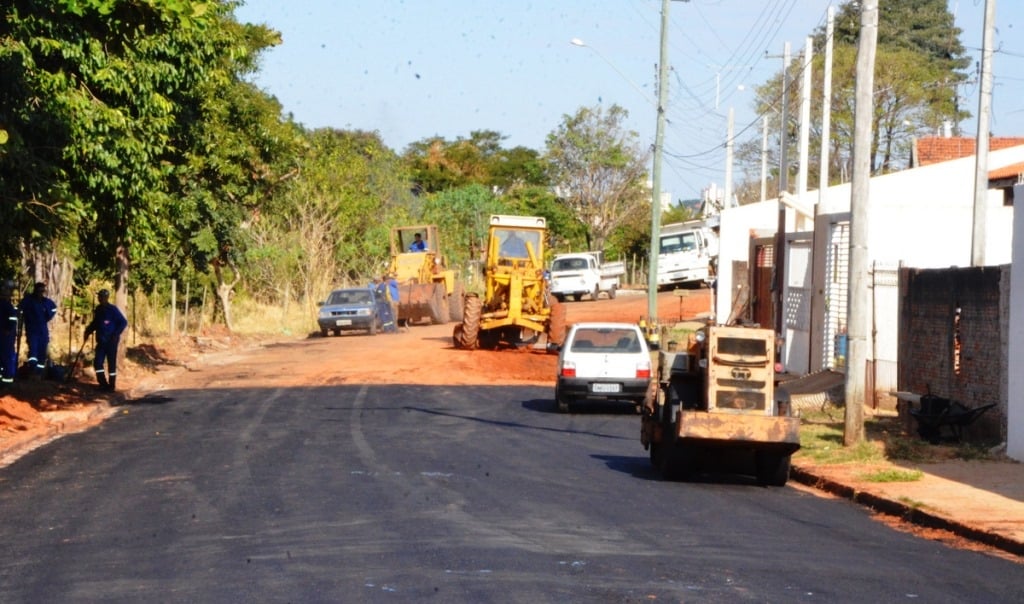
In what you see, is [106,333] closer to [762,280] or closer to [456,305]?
[762,280]

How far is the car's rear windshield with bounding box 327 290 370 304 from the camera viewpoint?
45656 mm

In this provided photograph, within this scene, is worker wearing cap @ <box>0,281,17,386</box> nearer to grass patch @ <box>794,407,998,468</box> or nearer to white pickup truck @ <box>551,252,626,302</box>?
grass patch @ <box>794,407,998,468</box>

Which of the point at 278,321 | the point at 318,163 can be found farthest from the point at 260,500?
the point at 318,163

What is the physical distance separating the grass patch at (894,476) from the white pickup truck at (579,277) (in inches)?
1656

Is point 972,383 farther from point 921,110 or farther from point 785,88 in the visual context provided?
point 921,110

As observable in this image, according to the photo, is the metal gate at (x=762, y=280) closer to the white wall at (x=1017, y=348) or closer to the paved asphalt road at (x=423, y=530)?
the paved asphalt road at (x=423, y=530)

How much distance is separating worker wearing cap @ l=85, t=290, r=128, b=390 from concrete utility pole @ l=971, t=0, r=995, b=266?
1596cm

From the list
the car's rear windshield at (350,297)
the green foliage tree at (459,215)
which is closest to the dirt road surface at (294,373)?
the car's rear windshield at (350,297)

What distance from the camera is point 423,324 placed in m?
53.0

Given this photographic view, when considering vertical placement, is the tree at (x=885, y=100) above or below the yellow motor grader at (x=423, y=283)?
above

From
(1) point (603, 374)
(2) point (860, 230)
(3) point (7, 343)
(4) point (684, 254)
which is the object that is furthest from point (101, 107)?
(4) point (684, 254)

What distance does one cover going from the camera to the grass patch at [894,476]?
1512cm

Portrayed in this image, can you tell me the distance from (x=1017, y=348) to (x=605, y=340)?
8823mm

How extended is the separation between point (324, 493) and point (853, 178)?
28.2 feet
